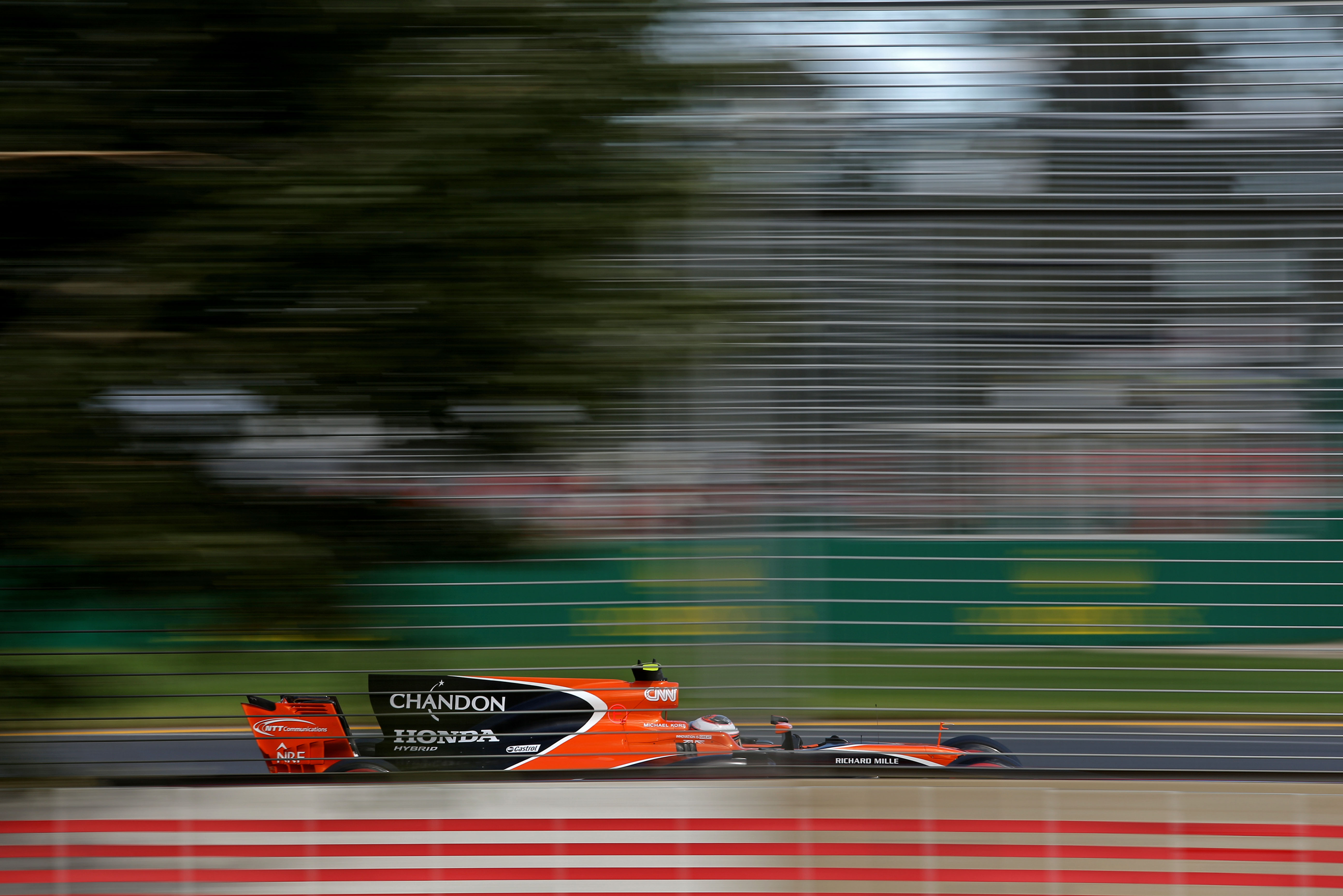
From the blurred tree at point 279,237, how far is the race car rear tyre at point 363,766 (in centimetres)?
110

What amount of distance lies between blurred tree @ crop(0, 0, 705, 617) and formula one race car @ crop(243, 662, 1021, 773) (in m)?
1.06

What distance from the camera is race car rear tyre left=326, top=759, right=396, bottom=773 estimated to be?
2721 millimetres

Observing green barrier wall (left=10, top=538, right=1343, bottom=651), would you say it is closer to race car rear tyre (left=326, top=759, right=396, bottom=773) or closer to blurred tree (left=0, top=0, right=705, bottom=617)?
race car rear tyre (left=326, top=759, right=396, bottom=773)

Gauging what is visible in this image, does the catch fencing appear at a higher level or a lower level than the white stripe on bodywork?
lower

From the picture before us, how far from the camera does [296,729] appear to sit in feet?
9.60

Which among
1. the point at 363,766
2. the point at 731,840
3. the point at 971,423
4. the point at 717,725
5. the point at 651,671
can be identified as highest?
the point at 971,423

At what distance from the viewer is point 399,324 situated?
1.79 metres

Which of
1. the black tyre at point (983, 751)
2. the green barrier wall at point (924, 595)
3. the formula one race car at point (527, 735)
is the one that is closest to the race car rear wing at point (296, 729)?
the formula one race car at point (527, 735)

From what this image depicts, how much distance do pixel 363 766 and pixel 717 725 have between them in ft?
3.62

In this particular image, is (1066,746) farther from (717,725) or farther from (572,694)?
(572,694)

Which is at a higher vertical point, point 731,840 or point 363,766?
point 363,766

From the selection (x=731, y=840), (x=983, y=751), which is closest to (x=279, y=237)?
(x=731, y=840)

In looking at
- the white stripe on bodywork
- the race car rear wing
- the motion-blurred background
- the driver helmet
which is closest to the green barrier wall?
the motion-blurred background

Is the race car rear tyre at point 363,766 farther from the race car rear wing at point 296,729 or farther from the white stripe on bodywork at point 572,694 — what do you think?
the white stripe on bodywork at point 572,694
